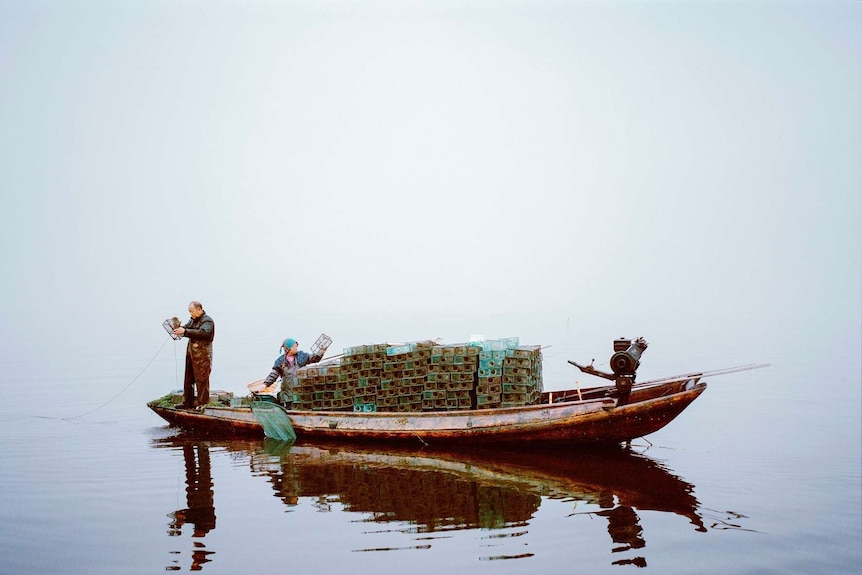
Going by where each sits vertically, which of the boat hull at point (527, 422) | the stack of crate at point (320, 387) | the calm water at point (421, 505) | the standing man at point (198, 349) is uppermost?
the standing man at point (198, 349)

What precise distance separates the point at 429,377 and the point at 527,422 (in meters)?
2.08

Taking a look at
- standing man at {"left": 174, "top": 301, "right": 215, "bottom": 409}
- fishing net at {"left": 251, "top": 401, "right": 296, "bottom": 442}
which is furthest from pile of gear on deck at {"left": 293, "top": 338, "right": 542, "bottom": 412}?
standing man at {"left": 174, "top": 301, "right": 215, "bottom": 409}

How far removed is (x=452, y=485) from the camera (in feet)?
41.9

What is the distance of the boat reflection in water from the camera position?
11.1 metres

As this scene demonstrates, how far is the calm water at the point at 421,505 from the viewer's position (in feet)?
31.9

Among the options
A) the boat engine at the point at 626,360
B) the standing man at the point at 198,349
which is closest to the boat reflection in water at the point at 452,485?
the standing man at the point at 198,349

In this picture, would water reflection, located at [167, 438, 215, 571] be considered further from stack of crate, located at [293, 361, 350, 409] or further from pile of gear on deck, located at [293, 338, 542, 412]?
pile of gear on deck, located at [293, 338, 542, 412]

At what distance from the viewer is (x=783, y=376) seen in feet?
106

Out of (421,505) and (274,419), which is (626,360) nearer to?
(421,505)

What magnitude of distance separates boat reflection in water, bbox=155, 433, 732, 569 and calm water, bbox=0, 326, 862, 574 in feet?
0.15

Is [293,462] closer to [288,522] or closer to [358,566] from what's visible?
[288,522]

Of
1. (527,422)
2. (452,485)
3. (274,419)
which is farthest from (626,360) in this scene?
(274,419)

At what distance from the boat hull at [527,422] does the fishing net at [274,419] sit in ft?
0.54

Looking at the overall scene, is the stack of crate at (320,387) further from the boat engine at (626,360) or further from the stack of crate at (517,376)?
the boat engine at (626,360)
